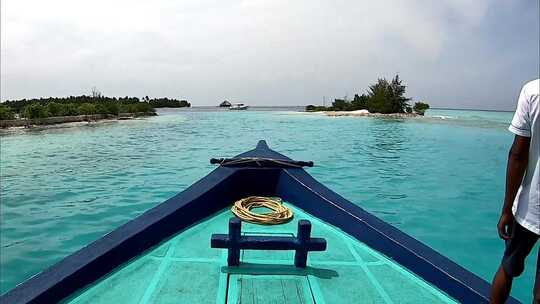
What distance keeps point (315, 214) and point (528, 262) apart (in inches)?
128

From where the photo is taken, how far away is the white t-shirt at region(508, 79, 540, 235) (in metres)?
1.24

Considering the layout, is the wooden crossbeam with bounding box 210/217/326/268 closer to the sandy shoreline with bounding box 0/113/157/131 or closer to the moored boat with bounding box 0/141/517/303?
the moored boat with bounding box 0/141/517/303

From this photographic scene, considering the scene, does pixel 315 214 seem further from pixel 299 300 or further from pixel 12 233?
pixel 12 233

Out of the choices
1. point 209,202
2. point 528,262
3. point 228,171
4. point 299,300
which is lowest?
point 528,262

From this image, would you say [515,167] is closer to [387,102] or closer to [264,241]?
[264,241]

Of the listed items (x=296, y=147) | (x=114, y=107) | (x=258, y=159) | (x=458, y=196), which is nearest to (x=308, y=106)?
(x=114, y=107)

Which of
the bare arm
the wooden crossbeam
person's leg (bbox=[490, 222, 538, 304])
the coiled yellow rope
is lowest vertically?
the coiled yellow rope

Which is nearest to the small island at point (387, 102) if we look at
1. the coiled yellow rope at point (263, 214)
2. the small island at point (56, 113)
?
the small island at point (56, 113)

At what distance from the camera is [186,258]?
2.29m

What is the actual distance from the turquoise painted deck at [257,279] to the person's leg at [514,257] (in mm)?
454

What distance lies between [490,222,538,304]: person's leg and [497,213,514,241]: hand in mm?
23

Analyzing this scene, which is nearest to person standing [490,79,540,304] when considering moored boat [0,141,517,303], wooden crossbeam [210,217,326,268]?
moored boat [0,141,517,303]

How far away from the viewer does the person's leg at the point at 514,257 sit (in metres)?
1.33

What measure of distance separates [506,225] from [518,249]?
96mm
